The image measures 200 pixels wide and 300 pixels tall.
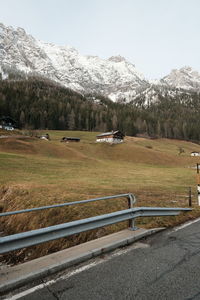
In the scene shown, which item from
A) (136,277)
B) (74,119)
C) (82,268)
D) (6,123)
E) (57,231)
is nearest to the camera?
(136,277)

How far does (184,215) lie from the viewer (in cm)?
1014

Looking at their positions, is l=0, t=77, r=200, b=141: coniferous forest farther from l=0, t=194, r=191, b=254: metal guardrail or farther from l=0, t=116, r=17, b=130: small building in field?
l=0, t=194, r=191, b=254: metal guardrail

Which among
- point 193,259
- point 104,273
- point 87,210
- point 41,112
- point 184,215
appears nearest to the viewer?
point 104,273

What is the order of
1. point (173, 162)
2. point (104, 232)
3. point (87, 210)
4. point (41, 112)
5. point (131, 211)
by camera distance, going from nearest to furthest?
point (131, 211), point (104, 232), point (87, 210), point (173, 162), point (41, 112)

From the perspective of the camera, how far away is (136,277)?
4512 mm

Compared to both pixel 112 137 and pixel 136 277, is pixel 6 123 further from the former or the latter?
pixel 136 277

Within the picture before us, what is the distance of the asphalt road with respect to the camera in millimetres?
3895

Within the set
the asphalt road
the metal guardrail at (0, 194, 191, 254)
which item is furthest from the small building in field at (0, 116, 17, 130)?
the asphalt road

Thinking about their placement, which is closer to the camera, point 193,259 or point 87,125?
point 193,259

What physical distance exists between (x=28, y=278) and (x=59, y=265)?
72 centimetres

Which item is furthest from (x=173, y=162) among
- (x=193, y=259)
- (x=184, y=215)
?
(x=193, y=259)

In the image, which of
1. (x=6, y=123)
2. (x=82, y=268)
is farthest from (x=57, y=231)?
(x=6, y=123)

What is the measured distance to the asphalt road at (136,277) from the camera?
3.89m

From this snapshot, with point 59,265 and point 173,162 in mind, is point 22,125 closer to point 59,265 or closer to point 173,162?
point 173,162
